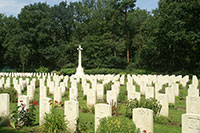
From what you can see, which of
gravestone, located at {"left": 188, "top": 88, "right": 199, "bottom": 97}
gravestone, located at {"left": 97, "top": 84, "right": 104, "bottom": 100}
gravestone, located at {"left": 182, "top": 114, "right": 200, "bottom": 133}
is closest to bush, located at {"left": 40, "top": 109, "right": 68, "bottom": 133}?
gravestone, located at {"left": 182, "top": 114, "right": 200, "bottom": 133}

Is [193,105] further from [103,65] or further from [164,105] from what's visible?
[103,65]

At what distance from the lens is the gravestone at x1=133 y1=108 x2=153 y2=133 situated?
4.82 metres

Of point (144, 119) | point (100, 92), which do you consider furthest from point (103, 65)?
point (144, 119)

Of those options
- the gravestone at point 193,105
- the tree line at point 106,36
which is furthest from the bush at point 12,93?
the tree line at point 106,36

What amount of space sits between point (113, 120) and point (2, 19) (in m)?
53.7

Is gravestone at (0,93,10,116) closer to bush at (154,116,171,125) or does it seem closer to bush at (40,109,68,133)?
bush at (40,109,68,133)

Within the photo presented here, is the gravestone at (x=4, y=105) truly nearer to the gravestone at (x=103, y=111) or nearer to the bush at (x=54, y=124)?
the bush at (x=54, y=124)

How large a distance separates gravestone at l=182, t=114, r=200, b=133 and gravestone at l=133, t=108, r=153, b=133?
0.88 meters

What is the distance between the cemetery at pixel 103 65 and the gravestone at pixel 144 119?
0.02m

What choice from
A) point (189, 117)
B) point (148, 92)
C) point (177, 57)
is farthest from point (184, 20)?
point (189, 117)

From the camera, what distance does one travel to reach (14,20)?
47.6 m

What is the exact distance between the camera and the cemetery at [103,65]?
6.04 meters

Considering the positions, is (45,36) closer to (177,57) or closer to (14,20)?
(14,20)

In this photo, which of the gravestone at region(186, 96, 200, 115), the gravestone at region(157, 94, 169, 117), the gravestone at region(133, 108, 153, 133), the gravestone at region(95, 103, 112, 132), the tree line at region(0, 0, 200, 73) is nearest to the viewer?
the gravestone at region(133, 108, 153, 133)
